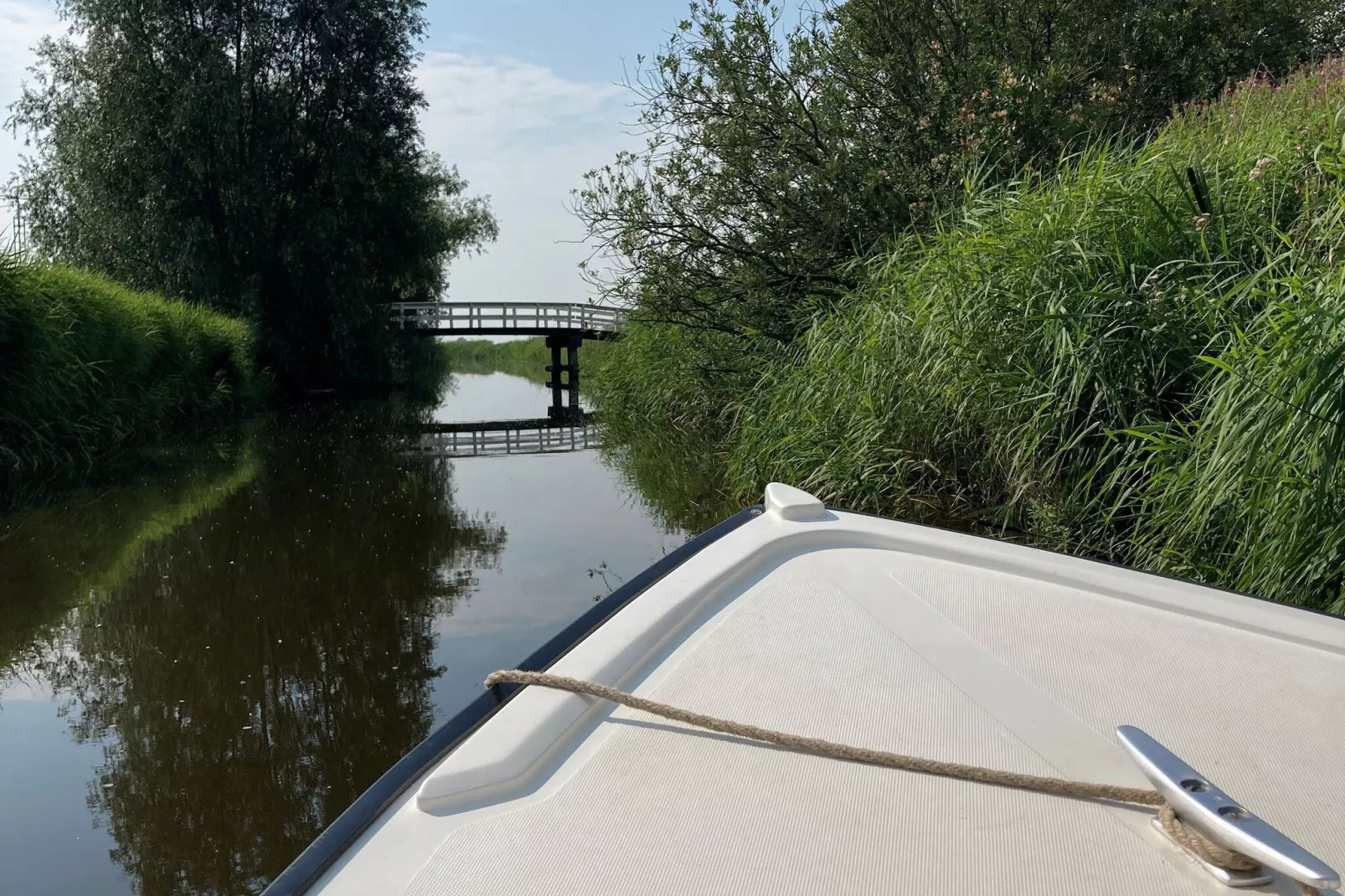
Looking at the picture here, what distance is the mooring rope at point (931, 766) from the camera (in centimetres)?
109

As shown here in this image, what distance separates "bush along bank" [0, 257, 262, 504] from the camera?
25.7 feet

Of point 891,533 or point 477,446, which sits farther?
point 477,446

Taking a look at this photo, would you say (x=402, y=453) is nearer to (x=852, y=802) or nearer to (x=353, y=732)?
(x=353, y=732)

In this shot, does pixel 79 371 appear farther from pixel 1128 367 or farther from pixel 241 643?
pixel 1128 367

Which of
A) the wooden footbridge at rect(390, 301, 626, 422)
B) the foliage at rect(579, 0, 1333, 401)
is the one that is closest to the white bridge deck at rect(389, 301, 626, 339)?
the wooden footbridge at rect(390, 301, 626, 422)

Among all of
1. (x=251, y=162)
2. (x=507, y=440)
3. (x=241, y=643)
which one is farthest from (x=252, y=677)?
(x=251, y=162)

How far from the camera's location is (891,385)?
5.11 m

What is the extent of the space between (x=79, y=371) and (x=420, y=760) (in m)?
8.97

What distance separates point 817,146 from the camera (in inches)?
293

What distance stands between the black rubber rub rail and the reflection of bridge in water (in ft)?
29.2

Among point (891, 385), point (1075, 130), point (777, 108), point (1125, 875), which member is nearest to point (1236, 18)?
point (1075, 130)

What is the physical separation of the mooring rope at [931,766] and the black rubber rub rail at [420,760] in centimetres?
9

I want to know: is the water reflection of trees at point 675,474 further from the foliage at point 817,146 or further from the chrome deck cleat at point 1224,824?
the chrome deck cleat at point 1224,824

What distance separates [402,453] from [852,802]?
31.7 ft
